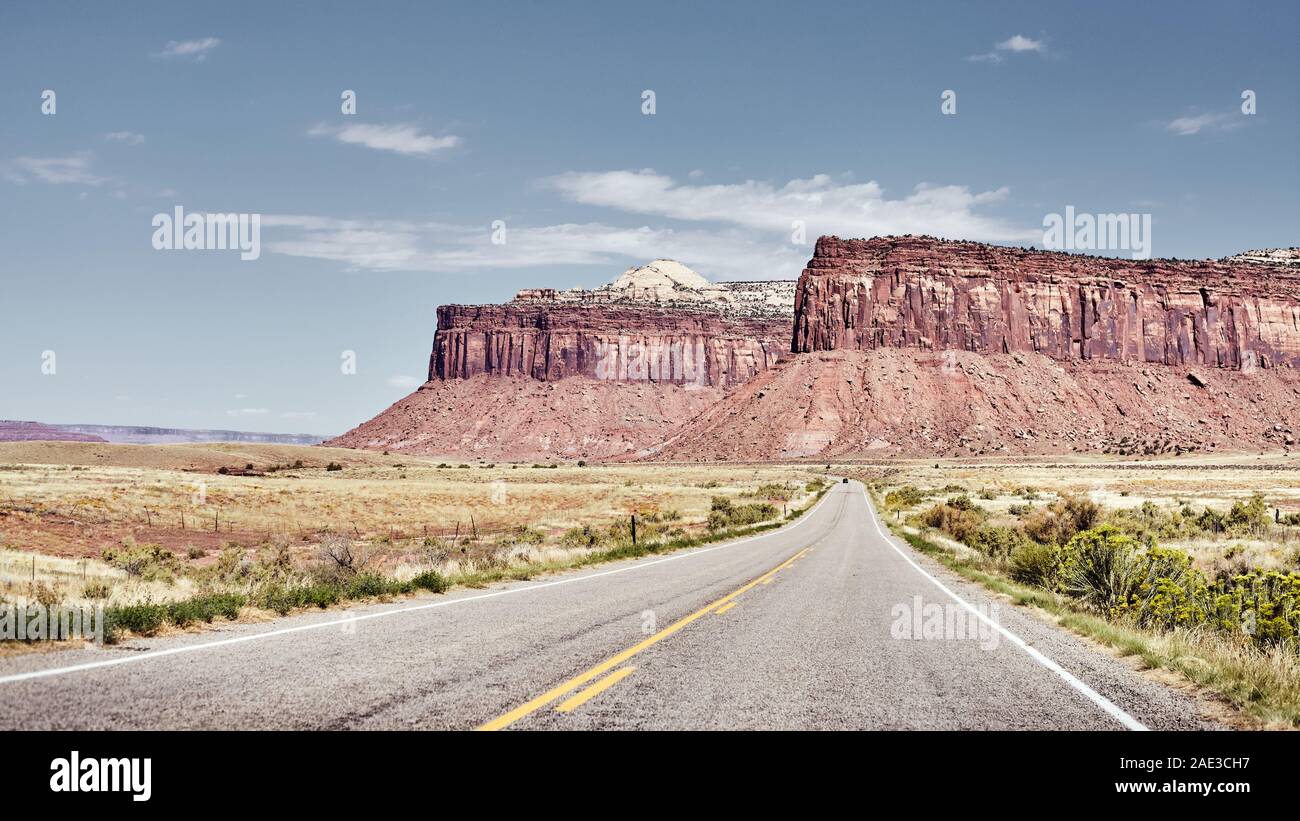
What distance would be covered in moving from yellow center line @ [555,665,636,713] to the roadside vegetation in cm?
488

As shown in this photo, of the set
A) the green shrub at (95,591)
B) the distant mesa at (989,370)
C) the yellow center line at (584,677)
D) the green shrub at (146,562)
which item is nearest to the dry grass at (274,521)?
the green shrub at (95,591)

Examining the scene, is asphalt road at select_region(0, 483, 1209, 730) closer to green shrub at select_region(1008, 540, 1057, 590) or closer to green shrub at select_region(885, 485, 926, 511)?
green shrub at select_region(1008, 540, 1057, 590)

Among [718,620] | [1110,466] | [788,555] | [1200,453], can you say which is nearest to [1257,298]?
[1200,453]

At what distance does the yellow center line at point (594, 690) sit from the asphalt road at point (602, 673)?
29mm

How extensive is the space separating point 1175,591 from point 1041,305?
151 meters

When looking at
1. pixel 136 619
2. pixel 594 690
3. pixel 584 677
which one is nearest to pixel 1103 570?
pixel 584 677

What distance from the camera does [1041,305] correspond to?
14650 cm

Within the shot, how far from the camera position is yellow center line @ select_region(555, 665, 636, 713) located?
5.95 m

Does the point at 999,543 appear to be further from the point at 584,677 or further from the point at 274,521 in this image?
the point at 274,521

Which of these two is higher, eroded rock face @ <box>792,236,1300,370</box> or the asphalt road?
eroded rock face @ <box>792,236,1300,370</box>

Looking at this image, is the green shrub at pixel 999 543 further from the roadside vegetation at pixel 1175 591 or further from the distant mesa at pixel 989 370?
the distant mesa at pixel 989 370

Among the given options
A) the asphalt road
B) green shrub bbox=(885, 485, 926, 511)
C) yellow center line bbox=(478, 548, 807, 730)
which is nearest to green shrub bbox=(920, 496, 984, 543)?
green shrub bbox=(885, 485, 926, 511)

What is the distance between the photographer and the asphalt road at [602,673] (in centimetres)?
562

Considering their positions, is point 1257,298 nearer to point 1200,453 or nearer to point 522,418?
point 1200,453
